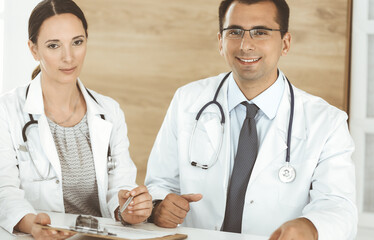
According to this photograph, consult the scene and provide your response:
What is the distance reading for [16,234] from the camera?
1.45m

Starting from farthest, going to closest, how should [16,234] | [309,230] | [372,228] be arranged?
[372,228]
[16,234]
[309,230]

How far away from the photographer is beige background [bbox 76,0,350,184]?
8.21 feet

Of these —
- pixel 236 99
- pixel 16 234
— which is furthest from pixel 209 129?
pixel 16 234

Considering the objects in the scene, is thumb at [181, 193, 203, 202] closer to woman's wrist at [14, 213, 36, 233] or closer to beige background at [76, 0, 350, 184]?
woman's wrist at [14, 213, 36, 233]

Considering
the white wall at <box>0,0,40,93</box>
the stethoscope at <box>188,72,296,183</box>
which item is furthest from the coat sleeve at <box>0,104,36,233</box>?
the white wall at <box>0,0,40,93</box>

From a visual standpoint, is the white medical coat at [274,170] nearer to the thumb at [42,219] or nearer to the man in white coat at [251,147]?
the man in white coat at [251,147]

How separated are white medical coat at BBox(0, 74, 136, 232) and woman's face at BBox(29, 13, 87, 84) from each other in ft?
0.26

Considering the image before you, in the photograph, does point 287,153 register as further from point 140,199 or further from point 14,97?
point 14,97

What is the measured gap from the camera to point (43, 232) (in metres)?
1.33

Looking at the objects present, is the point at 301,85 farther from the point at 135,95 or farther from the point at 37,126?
the point at 37,126

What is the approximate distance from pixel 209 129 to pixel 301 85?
3.07 feet

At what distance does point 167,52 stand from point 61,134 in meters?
1.07

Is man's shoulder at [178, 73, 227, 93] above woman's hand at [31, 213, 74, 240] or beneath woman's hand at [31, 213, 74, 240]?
above

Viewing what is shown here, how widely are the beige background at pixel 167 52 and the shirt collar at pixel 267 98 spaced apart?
0.79m
